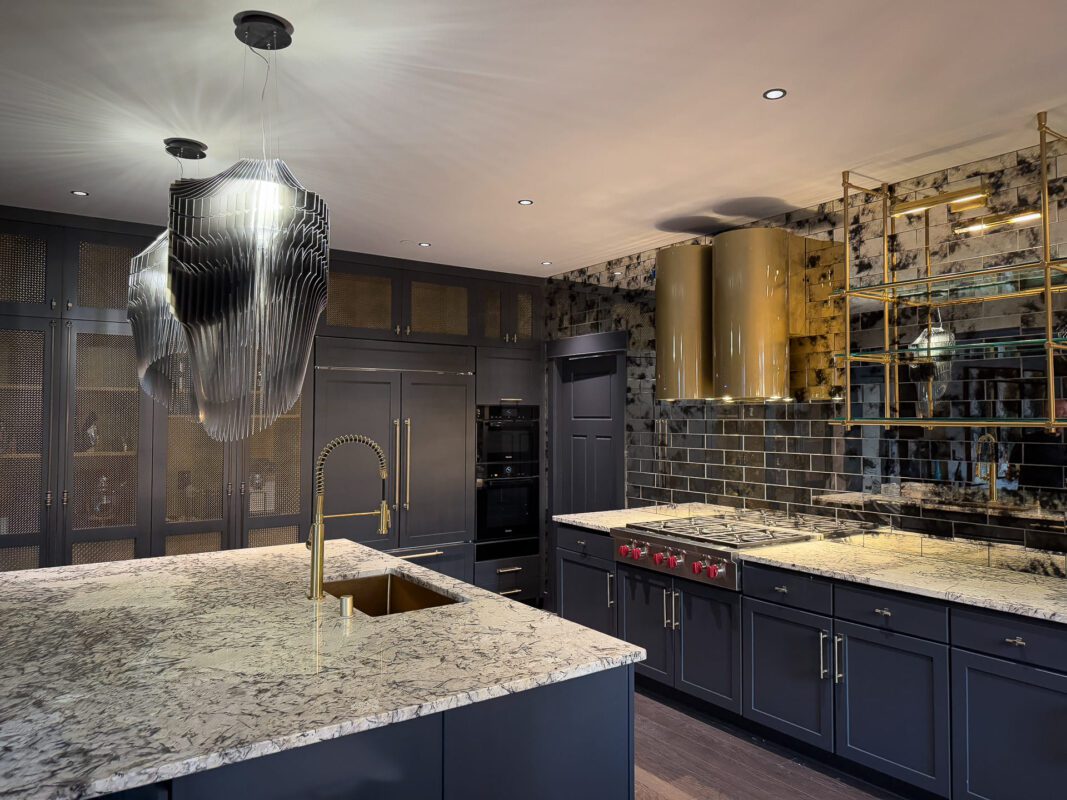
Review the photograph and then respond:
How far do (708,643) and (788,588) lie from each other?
22.7 inches

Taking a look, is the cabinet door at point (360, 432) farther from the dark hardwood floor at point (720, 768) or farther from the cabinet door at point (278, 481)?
the dark hardwood floor at point (720, 768)

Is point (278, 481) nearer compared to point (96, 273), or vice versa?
point (96, 273)

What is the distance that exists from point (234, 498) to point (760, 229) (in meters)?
3.40

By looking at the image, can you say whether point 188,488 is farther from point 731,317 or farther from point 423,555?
point 731,317

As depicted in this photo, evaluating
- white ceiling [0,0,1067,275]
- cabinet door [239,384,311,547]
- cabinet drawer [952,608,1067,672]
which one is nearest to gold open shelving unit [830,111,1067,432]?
white ceiling [0,0,1067,275]

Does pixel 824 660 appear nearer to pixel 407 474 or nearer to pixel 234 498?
pixel 407 474

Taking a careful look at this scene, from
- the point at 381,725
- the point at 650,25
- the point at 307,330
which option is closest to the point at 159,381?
the point at 307,330

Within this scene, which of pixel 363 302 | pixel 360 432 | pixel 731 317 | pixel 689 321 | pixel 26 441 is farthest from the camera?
pixel 363 302

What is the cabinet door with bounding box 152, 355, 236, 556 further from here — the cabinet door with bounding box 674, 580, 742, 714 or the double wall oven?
the cabinet door with bounding box 674, 580, 742, 714

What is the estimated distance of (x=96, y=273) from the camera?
13.2ft

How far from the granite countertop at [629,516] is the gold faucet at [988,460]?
1.48 metres

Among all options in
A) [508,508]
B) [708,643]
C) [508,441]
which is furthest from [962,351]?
[508,508]

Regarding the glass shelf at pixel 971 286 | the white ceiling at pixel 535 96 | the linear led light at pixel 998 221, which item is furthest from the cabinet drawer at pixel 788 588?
the white ceiling at pixel 535 96

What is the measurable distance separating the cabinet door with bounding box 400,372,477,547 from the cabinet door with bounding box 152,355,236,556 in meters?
1.19
